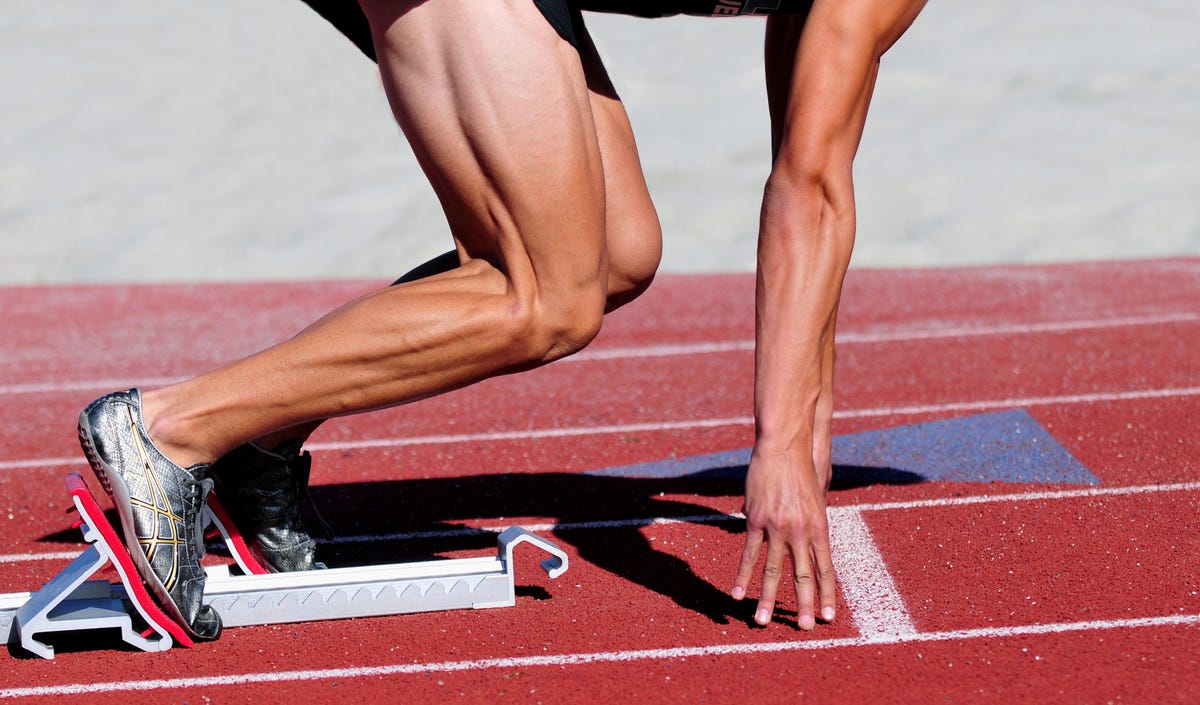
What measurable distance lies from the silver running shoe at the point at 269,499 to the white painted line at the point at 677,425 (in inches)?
57.8

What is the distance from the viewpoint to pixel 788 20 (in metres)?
2.77

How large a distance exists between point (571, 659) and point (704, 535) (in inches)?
28.1

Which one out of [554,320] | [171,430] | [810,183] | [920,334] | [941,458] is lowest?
[920,334]

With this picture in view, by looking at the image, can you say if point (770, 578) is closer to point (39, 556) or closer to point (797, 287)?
point (797, 287)

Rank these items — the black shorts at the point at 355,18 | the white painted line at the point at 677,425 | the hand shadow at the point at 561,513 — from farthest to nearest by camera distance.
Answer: the white painted line at the point at 677,425 < the hand shadow at the point at 561,513 < the black shorts at the point at 355,18

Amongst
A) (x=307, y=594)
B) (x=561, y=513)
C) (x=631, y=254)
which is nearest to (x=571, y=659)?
(x=307, y=594)

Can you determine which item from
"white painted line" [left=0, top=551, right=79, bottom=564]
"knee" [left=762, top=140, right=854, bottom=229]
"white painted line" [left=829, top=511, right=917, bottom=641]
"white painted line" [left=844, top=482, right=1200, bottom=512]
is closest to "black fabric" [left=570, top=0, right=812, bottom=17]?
"knee" [left=762, top=140, right=854, bottom=229]

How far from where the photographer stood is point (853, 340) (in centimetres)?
580

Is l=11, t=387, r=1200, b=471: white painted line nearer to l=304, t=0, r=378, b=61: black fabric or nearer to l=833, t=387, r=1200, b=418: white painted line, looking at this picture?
l=833, t=387, r=1200, b=418: white painted line

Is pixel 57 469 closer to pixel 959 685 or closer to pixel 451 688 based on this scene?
pixel 451 688

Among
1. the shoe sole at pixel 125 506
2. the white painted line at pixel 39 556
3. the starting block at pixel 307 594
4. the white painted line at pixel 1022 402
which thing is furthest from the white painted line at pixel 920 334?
the shoe sole at pixel 125 506

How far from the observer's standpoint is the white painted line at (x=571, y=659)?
234 cm

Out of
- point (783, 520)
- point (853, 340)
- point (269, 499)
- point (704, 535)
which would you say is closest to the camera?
point (783, 520)

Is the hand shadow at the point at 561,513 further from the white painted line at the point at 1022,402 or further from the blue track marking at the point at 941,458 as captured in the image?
the white painted line at the point at 1022,402
